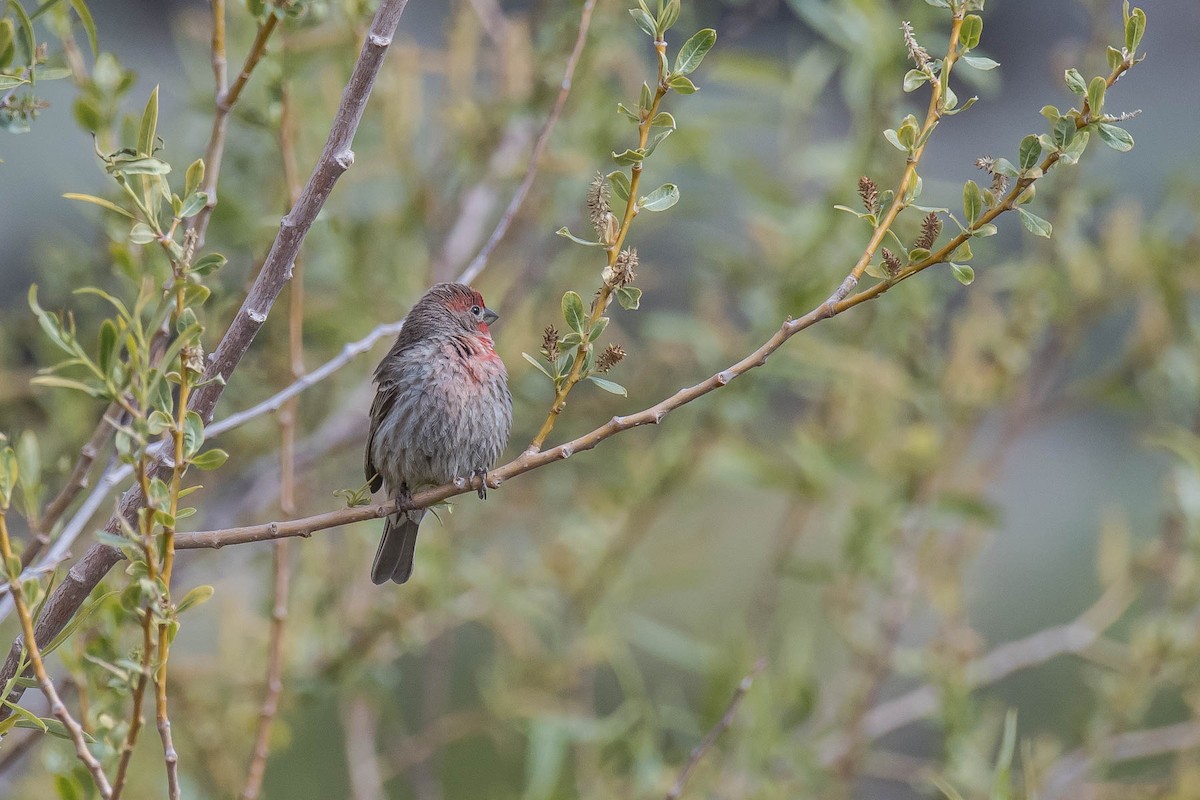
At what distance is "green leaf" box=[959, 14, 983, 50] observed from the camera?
1.94m

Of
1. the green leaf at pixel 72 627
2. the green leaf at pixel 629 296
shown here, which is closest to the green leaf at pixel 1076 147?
the green leaf at pixel 629 296

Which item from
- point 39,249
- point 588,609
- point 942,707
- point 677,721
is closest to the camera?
point 942,707

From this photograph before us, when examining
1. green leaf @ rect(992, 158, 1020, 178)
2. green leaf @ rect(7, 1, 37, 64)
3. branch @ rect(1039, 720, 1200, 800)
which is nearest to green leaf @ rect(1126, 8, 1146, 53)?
green leaf @ rect(992, 158, 1020, 178)

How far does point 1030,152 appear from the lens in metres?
1.96

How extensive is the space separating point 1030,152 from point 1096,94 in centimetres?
13

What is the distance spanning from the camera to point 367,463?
418 centimetres

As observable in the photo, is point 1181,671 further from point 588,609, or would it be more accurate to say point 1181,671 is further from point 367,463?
point 367,463

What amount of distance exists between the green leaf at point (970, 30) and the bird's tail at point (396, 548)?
247cm

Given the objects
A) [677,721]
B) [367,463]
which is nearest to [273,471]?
[367,463]

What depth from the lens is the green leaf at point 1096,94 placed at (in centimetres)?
188

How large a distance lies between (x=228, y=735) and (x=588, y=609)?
1364 millimetres

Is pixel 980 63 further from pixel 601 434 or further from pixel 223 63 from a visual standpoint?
pixel 223 63

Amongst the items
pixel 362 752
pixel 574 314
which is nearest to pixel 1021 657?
pixel 362 752

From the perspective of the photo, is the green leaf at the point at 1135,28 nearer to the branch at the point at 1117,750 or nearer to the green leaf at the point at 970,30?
the green leaf at the point at 970,30
